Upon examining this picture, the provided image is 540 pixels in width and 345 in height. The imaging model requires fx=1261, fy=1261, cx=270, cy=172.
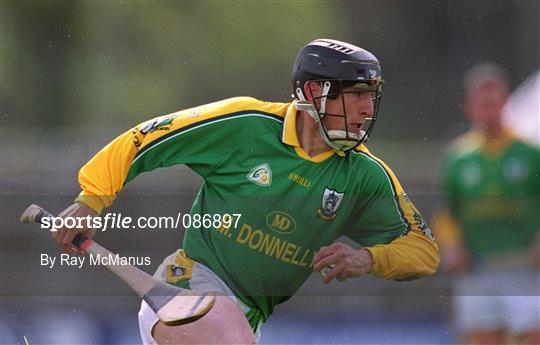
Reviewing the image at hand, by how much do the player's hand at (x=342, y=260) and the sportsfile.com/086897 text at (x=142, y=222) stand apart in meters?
0.31

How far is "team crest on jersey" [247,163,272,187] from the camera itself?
13.8 ft

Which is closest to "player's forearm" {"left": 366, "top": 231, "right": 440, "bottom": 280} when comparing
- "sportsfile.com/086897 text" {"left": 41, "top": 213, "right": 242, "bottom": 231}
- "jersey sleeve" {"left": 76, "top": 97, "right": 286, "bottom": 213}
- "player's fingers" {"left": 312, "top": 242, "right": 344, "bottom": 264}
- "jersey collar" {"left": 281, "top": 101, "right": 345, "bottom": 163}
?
"player's fingers" {"left": 312, "top": 242, "right": 344, "bottom": 264}

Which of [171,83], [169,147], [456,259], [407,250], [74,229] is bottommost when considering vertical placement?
[456,259]

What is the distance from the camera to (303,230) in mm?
4211

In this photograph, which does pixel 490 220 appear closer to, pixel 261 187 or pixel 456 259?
pixel 456 259

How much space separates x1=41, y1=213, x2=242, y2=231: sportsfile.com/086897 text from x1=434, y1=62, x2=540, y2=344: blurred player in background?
0.75 metres

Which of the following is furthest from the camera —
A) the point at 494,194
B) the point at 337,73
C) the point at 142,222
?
the point at 494,194

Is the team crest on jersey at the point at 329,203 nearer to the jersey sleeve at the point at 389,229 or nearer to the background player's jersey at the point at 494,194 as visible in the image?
the jersey sleeve at the point at 389,229

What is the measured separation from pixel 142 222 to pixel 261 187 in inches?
17.6

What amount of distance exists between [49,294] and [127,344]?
333mm

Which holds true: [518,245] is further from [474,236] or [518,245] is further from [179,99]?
[179,99]

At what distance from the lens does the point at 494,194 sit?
4441 millimetres

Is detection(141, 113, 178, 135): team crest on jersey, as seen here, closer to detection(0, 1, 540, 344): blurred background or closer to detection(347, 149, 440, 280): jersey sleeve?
detection(0, 1, 540, 344): blurred background

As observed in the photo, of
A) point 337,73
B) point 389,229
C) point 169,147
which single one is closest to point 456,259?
point 389,229
